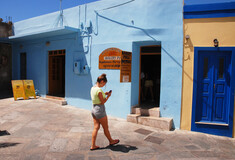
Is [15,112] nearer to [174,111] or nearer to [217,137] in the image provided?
[174,111]

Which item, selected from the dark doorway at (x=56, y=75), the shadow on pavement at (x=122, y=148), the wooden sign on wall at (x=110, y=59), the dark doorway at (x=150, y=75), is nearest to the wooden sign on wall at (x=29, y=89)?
the dark doorway at (x=56, y=75)

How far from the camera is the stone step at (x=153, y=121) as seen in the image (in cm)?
577

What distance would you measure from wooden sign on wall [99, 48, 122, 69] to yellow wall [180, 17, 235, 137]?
2.36 m

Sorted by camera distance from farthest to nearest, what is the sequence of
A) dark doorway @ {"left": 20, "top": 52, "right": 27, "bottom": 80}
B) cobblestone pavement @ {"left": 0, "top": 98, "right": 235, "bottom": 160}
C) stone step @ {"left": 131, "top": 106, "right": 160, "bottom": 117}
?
dark doorway @ {"left": 20, "top": 52, "right": 27, "bottom": 80} < stone step @ {"left": 131, "top": 106, "right": 160, "bottom": 117} < cobblestone pavement @ {"left": 0, "top": 98, "right": 235, "bottom": 160}

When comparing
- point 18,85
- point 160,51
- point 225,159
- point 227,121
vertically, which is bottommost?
point 225,159

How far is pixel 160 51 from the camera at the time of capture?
22.1 ft

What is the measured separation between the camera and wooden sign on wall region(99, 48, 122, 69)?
6906mm

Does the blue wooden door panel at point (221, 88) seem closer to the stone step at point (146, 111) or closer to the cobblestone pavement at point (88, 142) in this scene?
the cobblestone pavement at point (88, 142)

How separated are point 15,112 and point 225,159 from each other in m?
7.05

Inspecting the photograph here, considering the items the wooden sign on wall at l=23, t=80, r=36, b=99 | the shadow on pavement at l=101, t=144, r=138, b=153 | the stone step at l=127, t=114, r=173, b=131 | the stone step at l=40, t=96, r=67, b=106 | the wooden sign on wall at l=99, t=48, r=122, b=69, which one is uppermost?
the wooden sign on wall at l=99, t=48, r=122, b=69

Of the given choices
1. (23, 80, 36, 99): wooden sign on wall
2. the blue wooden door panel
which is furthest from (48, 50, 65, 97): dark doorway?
the blue wooden door panel

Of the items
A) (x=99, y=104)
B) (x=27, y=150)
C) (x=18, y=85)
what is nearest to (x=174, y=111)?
(x=99, y=104)

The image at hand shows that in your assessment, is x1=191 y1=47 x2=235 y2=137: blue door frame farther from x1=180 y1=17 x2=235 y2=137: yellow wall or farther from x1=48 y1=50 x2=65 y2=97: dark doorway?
x1=48 y1=50 x2=65 y2=97: dark doorway

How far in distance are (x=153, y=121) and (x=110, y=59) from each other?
9.14ft
